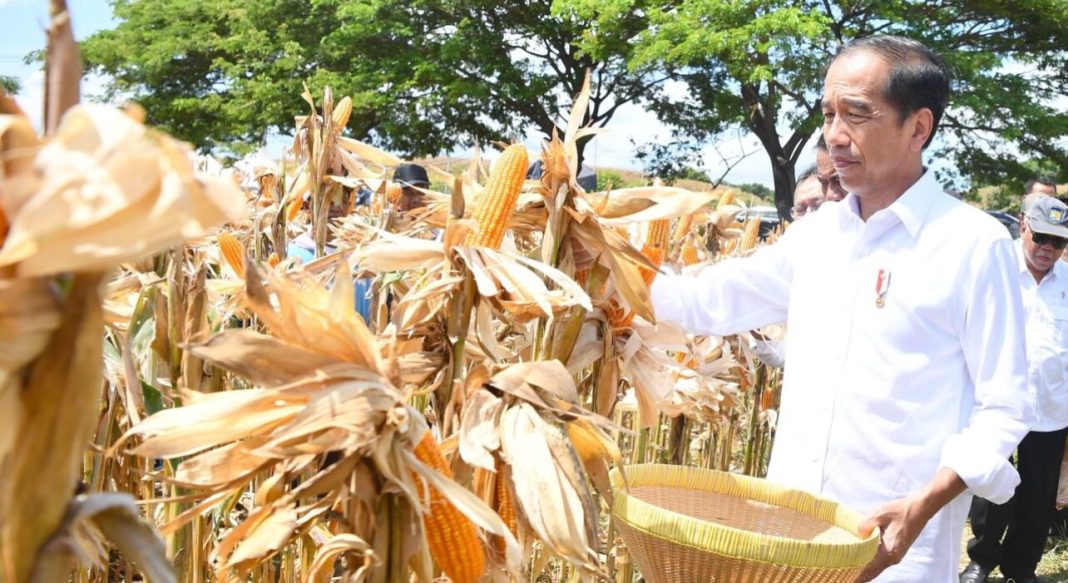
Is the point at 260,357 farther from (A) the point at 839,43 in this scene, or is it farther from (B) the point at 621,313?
(A) the point at 839,43

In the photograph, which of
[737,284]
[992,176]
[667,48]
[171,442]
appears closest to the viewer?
[171,442]

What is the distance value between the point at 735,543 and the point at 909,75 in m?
1.13

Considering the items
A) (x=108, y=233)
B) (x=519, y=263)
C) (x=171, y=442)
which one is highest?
(x=108, y=233)

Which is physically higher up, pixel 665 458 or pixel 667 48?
pixel 667 48

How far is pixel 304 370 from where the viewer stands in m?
1.06

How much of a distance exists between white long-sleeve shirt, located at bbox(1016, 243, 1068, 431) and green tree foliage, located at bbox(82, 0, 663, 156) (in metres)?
18.8

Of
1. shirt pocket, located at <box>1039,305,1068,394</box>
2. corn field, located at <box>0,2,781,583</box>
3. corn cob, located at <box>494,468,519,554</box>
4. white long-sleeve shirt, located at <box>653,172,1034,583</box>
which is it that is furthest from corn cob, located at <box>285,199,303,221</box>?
shirt pocket, located at <box>1039,305,1068,394</box>

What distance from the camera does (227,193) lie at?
63cm

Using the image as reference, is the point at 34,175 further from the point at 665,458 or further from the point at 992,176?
the point at 992,176

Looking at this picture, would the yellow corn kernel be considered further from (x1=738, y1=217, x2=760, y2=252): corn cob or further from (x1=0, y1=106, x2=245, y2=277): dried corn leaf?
(x1=738, y1=217, x2=760, y2=252): corn cob

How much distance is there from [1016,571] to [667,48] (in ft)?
56.2

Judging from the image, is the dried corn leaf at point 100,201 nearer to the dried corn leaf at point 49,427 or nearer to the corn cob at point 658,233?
the dried corn leaf at point 49,427

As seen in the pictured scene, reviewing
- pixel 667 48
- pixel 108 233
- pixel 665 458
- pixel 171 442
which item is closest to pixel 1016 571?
pixel 665 458

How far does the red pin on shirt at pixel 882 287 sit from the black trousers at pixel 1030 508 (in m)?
3.43
